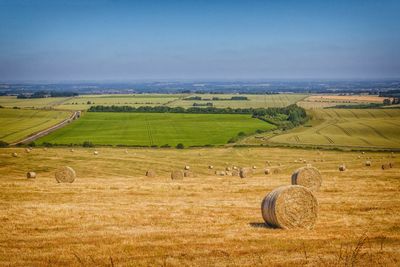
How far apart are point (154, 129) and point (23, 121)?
27796 mm

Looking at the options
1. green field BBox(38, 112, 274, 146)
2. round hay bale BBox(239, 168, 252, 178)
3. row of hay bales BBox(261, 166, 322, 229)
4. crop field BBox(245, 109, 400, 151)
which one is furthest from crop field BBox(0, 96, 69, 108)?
row of hay bales BBox(261, 166, 322, 229)

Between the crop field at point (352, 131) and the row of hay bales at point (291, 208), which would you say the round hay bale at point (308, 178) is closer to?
the row of hay bales at point (291, 208)

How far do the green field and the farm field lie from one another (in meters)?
58.4

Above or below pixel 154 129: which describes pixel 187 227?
above

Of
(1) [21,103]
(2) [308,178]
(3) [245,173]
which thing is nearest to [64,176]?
(3) [245,173]

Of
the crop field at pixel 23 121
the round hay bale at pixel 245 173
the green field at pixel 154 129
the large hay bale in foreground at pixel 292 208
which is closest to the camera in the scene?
the large hay bale in foreground at pixel 292 208

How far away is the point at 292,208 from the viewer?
14391 millimetres

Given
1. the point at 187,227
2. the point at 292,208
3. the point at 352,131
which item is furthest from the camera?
the point at 352,131

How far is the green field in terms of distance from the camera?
85.2 meters

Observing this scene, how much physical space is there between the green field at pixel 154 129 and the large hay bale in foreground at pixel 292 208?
67.6 meters

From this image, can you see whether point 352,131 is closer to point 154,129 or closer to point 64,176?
point 154,129

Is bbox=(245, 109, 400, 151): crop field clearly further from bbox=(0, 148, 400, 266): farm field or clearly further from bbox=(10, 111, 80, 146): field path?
bbox=(0, 148, 400, 266): farm field

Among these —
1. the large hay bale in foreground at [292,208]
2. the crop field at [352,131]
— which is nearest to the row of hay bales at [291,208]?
the large hay bale in foreground at [292,208]

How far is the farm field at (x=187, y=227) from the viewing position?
1109cm
